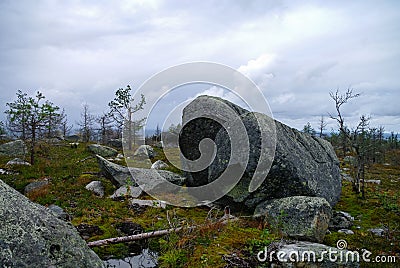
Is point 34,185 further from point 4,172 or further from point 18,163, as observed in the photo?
point 18,163

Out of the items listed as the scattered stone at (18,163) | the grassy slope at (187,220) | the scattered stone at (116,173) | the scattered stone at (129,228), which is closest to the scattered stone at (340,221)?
the grassy slope at (187,220)

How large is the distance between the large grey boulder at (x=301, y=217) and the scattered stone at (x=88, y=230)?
6098mm

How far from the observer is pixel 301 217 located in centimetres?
1048

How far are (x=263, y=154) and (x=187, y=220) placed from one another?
13.2 ft

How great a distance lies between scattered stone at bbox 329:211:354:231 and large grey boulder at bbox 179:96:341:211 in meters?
0.76

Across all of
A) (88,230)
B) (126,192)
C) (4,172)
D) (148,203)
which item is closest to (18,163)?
(4,172)

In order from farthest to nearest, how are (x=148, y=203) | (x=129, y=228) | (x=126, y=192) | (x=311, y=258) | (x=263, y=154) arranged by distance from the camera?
(x=126, y=192) → (x=148, y=203) → (x=263, y=154) → (x=129, y=228) → (x=311, y=258)

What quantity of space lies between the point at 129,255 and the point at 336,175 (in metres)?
11.7

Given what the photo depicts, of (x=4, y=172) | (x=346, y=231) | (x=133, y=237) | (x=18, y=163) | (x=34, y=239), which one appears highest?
(x=18, y=163)

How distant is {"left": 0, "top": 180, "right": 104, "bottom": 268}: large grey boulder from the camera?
5215 mm

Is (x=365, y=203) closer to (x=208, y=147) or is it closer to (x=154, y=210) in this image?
(x=208, y=147)

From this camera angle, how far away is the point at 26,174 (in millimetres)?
18875

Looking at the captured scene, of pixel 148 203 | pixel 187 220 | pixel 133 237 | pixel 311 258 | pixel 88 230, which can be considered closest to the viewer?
pixel 311 258

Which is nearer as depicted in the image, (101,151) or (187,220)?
(187,220)
